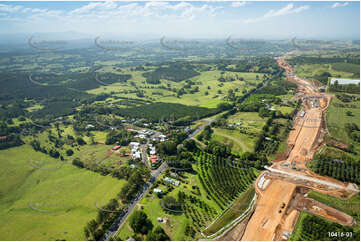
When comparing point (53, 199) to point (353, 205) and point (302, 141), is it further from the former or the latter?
point (302, 141)

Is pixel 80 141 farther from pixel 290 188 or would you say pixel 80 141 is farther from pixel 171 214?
pixel 290 188

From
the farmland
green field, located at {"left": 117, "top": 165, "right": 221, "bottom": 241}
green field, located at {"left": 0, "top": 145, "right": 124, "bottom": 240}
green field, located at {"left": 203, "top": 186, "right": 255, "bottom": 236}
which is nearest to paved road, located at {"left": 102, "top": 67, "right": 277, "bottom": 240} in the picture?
the farmland

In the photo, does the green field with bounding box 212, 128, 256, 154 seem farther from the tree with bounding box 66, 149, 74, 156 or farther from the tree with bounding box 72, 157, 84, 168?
the tree with bounding box 66, 149, 74, 156

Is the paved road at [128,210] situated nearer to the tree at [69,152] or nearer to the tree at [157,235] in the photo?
the tree at [157,235]

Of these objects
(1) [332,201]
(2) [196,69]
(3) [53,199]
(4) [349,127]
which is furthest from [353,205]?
(2) [196,69]

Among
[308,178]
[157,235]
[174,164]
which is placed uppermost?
[174,164]

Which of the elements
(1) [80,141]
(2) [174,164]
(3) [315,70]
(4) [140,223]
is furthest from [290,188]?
(3) [315,70]

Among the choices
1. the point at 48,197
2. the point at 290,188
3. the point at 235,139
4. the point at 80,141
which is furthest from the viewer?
the point at 80,141
